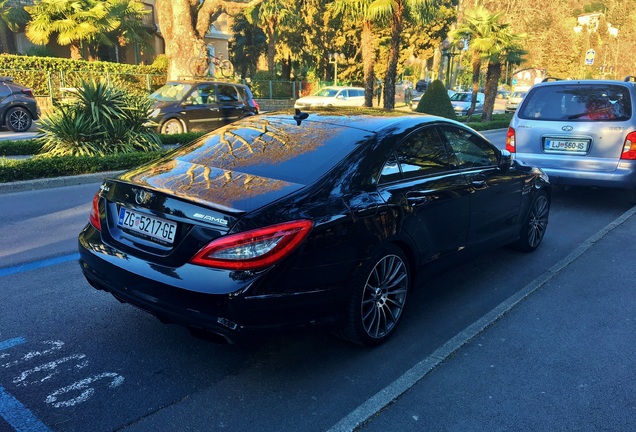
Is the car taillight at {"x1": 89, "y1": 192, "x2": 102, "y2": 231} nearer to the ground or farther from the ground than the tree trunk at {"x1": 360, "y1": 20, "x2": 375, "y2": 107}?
nearer to the ground

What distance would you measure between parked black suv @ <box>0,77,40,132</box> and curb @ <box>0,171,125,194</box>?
319 inches

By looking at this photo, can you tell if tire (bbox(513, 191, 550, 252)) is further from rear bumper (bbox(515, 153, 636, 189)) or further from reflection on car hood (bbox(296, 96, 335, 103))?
reflection on car hood (bbox(296, 96, 335, 103))

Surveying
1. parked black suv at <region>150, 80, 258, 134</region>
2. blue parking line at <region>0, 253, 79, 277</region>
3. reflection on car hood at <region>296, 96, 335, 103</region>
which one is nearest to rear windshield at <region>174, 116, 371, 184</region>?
blue parking line at <region>0, 253, 79, 277</region>

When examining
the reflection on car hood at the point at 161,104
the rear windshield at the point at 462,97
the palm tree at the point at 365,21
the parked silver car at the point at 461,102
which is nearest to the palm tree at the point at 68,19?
the palm tree at the point at 365,21

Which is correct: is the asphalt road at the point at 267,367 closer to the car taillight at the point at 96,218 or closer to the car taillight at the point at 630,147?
the car taillight at the point at 96,218

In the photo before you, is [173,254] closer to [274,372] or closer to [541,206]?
[274,372]

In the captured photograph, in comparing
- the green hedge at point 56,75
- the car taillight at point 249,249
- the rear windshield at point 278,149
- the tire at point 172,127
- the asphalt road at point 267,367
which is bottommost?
the asphalt road at point 267,367

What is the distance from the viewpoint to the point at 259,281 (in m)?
2.91

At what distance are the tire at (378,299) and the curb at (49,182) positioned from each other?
5984 mm

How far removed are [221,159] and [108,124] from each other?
759 cm

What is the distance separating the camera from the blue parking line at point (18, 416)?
273 cm

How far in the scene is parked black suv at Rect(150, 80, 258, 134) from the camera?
1468 centimetres

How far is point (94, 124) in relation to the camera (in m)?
10.2

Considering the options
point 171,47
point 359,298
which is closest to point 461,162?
point 359,298
